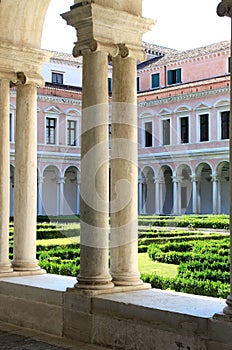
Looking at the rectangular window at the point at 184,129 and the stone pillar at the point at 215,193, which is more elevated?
the rectangular window at the point at 184,129

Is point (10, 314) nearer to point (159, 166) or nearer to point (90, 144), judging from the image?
point (90, 144)

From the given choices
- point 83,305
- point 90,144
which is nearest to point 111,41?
point 90,144

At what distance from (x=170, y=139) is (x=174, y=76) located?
14.1ft

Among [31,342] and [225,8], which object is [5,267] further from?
[225,8]

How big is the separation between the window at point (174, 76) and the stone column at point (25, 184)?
28.3 m

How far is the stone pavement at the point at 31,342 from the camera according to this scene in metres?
5.17

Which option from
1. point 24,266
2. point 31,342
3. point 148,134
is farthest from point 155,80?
point 31,342

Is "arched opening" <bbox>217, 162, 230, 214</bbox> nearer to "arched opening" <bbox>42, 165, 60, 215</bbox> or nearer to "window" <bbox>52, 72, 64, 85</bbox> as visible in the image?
"arched opening" <bbox>42, 165, 60, 215</bbox>

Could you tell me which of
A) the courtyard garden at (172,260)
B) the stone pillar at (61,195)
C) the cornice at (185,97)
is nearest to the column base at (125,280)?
the courtyard garden at (172,260)

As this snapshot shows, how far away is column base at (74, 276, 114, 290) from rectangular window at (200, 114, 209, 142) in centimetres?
2568

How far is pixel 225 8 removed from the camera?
4.23m

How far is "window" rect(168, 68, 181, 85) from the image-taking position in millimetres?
34406

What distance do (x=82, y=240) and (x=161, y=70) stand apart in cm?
3119

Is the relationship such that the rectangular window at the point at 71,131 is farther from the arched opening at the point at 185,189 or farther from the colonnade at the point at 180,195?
the arched opening at the point at 185,189
